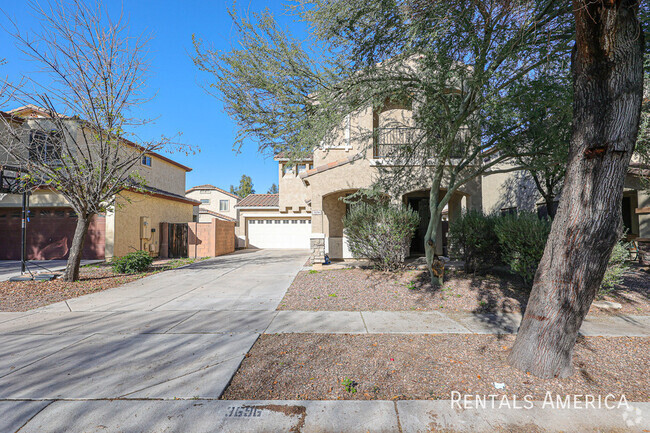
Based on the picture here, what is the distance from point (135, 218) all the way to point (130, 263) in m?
5.10

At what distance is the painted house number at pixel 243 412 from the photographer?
2.71m

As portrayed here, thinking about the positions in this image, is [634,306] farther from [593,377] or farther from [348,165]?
[348,165]

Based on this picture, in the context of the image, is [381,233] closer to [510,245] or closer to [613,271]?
[510,245]

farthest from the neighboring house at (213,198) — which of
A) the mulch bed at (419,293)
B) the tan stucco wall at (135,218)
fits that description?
the mulch bed at (419,293)

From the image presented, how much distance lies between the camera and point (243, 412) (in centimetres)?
275

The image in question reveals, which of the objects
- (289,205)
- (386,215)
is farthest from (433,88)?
(289,205)

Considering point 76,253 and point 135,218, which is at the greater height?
point 135,218

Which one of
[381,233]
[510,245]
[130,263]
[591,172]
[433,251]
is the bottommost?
[130,263]

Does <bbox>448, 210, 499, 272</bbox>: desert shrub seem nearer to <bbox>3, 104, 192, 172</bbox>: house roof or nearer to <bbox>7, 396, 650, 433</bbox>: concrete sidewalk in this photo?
<bbox>7, 396, 650, 433</bbox>: concrete sidewalk

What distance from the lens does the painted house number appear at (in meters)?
2.71

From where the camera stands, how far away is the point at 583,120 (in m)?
3.20

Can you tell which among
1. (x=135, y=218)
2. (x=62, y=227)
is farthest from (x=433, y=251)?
(x=62, y=227)

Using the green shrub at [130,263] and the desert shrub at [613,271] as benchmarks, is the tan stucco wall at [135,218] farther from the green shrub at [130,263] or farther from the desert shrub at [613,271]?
the desert shrub at [613,271]

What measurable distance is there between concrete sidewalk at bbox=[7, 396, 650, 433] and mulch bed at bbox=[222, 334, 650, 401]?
6.8 inches
